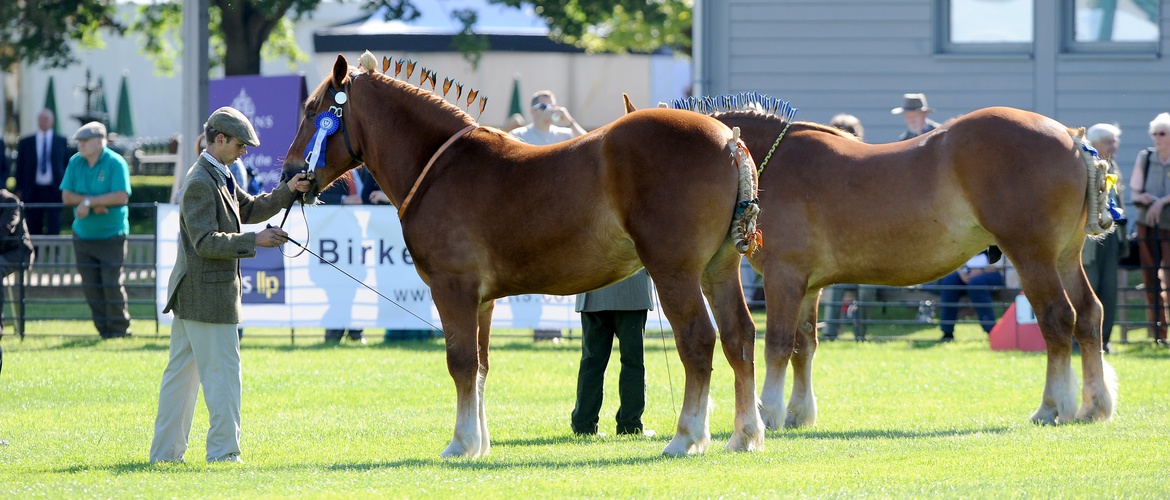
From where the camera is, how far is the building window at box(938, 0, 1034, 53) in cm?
1794

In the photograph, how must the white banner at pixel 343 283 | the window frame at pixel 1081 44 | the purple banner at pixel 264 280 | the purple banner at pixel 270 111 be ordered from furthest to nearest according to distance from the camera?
the window frame at pixel 1081 44 < the purple banner at pixel 270 111 < the purple banner at pixel 264 280 < the white banner at pixel 343 283

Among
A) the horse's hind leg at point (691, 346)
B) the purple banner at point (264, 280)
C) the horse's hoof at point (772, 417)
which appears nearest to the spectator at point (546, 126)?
the purple banner at point (264, 280)

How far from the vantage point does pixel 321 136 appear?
8109mm

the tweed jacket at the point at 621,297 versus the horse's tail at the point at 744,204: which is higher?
the horse's tail at the point at 744,204

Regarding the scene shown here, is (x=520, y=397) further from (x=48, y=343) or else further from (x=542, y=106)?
(x=48, y=343)

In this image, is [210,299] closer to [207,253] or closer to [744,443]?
[207,253]

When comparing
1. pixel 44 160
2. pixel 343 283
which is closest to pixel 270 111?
pixel 343 283

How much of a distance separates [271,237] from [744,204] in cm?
261

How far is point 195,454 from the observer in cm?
832

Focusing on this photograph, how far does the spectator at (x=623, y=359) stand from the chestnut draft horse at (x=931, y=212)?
0.84m

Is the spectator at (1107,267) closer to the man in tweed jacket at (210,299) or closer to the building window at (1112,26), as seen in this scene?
the building window at (1112,26)

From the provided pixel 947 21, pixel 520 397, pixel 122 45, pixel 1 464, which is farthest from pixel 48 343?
pixel 122 45

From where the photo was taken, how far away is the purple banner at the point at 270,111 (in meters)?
17.1

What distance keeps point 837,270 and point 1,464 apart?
530 centimetres
